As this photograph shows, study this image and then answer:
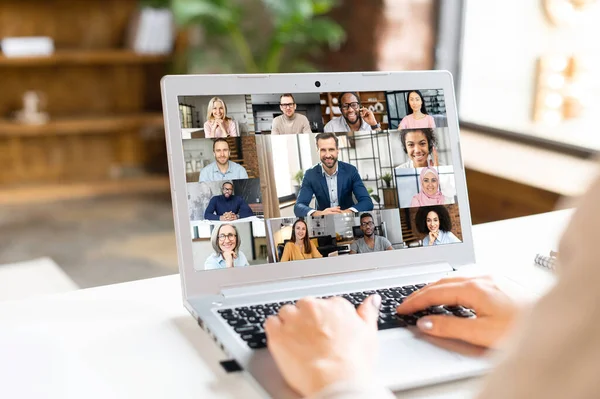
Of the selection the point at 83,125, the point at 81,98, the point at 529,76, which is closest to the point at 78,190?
the point at 83,125

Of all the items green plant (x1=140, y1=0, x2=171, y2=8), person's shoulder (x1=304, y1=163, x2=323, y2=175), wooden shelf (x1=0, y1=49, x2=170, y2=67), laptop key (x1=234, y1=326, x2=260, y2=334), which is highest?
green plant (x1=140, y1=0, x2=171, y2=8)

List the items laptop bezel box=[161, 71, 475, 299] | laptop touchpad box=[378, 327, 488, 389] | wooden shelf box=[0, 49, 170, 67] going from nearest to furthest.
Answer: laptop touchpad box=[378, 327, 488, 389] → laptop bezel box=[161, 71, 475, 299] → wooden shelf box=[0, 49, 170, 67]

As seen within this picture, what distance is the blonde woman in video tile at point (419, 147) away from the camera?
1045 mm

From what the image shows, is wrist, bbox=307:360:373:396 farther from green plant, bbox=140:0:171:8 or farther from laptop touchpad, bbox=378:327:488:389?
green plant, bbox=140:0:171:8

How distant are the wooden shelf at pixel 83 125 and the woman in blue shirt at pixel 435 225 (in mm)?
3156

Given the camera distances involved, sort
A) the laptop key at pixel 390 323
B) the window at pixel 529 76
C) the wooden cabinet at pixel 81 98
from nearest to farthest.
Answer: the laptop key at pixel 390 323 < the window at pixel 529 76 < the wooden cabinet at pixel 81 98

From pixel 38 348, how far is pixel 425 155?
23.2 inches

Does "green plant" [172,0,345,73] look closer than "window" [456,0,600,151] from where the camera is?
No

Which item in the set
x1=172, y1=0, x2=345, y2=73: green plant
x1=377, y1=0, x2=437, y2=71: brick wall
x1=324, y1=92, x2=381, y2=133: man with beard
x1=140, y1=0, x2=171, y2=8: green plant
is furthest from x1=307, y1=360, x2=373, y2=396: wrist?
x1=140, y1=0, x2=171, y2=8: green plant

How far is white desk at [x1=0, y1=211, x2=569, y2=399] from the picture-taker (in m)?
0.73

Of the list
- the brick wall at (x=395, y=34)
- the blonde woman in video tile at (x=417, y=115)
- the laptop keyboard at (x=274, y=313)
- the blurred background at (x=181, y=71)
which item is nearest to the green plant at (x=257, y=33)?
the blurred background at (x=181, y=71)

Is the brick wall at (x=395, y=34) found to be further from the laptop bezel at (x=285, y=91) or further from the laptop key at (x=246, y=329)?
the laptop key at (x=246, y=329)

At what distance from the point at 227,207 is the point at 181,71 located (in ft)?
10.4

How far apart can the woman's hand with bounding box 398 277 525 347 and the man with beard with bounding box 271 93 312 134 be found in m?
0.29
